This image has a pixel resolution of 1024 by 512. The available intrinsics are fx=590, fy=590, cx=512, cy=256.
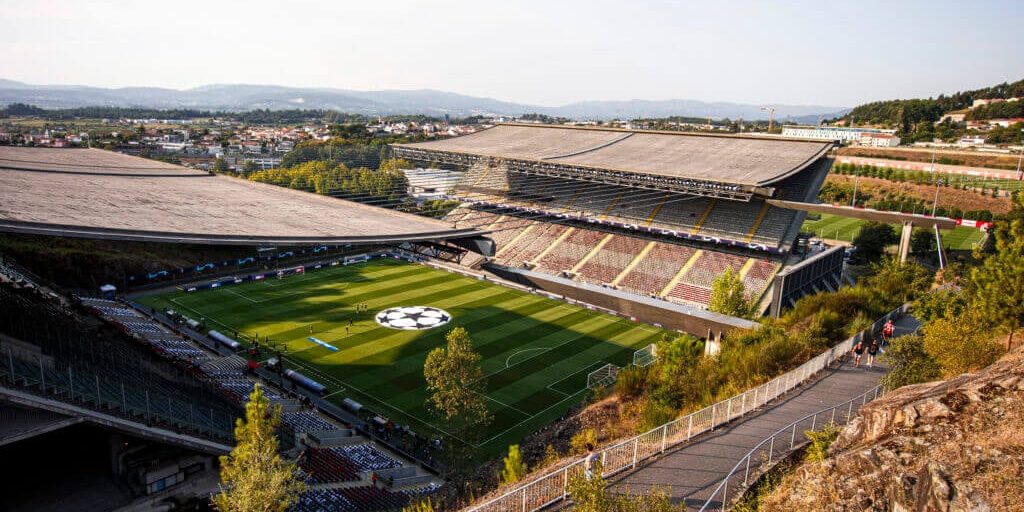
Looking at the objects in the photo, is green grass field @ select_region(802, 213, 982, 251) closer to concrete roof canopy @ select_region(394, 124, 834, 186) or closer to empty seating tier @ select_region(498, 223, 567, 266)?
concrete roof canopy @ select_region(394, 124, 834, 186)

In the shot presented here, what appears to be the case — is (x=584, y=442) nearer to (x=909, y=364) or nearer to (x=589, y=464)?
(x=589, y=464)

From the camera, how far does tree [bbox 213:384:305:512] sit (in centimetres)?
1261

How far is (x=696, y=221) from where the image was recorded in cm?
4369

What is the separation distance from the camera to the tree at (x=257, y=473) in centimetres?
1261

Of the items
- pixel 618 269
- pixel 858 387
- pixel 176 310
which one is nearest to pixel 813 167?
pixel 618 269

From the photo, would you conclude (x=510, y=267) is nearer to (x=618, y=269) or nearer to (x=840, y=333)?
(x=618, y=269)

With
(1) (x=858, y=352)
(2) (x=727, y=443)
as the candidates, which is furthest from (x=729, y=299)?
(2) (x=727, y=443)

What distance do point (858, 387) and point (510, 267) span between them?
29.4 metres

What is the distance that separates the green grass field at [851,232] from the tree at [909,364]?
152 feet

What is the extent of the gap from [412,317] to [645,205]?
877 inches

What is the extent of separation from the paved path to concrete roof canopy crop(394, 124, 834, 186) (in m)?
20.9

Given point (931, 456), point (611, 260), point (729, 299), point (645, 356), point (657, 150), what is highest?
point (657, 150)

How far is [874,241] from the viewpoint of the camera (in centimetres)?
4750

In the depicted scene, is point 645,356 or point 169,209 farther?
point 645,356
